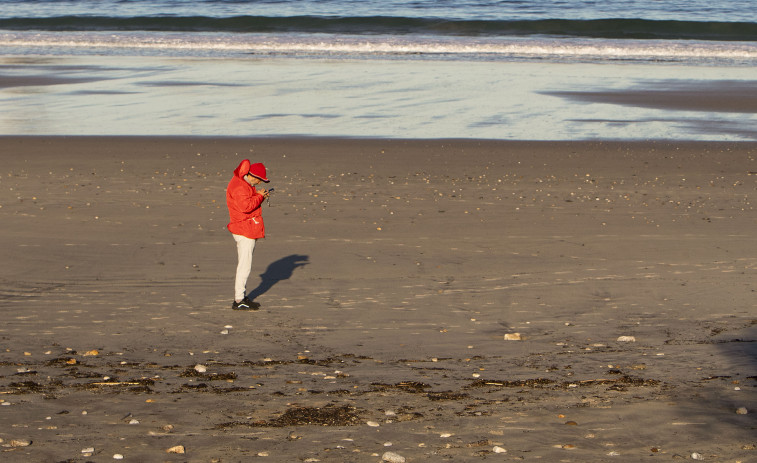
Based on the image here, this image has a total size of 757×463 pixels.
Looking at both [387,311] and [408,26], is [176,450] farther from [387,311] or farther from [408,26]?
[408,26]

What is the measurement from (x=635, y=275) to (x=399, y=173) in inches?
218

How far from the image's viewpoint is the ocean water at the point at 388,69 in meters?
18.5

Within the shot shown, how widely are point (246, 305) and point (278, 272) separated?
137 cm

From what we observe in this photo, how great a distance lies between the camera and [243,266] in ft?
27.1

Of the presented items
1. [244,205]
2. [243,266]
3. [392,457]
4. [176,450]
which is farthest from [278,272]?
[392,457]

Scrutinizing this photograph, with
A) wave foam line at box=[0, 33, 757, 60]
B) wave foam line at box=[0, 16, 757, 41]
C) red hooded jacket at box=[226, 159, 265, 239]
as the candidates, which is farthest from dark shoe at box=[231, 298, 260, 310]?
wave foam line at box=[0, 16, 757, 41]

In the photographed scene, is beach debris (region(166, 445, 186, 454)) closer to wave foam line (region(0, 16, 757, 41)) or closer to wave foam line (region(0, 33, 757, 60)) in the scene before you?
wave foam line (region(0, 33, 757, 60))

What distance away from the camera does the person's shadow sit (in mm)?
8941

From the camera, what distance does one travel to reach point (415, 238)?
10.8 meters

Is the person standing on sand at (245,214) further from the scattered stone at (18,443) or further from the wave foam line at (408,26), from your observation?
the wave foam line at (408,26)

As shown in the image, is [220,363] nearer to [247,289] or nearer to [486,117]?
[247,289]

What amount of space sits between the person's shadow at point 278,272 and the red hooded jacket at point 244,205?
69cm

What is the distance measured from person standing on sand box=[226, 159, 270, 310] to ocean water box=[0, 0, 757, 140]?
29.6 feet

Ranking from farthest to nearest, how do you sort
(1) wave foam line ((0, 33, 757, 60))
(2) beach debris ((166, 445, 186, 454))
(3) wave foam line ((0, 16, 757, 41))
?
1. (3) wave foam line ((0, 16, 757, 41))
2. (1) wave foam line ((0, 33, 757, 60))
3. (2) beach debris ((166, 445, 186, 454))
